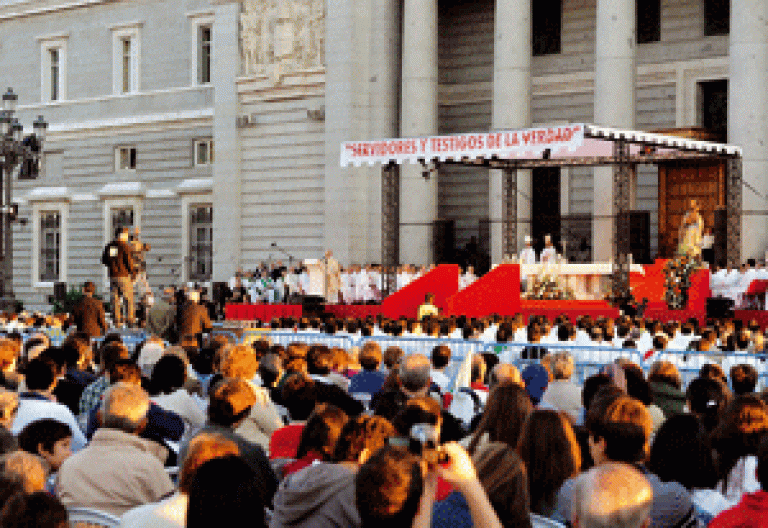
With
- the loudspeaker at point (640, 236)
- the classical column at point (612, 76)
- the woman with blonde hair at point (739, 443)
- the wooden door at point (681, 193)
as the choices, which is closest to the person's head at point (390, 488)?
the woman with blonde hair at point (739, 443)

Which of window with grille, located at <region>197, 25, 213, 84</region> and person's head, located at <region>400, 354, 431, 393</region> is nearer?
person's head, located at <region>400, 354, 431, 393</region>

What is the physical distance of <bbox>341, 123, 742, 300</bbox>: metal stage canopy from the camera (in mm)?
26500

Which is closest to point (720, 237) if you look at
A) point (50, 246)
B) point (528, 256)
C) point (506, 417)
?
point (528, 256)

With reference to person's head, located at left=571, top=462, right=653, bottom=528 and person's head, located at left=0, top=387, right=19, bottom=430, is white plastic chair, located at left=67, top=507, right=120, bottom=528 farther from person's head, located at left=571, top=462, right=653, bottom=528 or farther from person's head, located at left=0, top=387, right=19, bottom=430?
person's head, located at left=0, top=387, right=19, bottom=430

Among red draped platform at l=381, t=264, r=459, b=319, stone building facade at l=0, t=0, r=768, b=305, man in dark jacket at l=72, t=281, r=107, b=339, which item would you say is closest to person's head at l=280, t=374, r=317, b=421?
man in dark jacket at l=72, t=281, r=107, b=339

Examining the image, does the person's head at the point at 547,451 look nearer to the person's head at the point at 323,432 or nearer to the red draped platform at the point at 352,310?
the person's head at the point at 323,432

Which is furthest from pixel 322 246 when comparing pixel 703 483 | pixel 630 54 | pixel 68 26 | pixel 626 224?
pixel 703 483

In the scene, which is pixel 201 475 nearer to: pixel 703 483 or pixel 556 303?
pixel 703 483

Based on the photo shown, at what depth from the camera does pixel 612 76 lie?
35.6m

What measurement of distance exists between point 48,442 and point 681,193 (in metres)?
32.9

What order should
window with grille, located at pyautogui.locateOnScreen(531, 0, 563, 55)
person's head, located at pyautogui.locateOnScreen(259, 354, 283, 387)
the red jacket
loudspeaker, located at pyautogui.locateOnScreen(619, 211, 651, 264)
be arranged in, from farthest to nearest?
window with grille, located at pyautogui.locateOnScreen(531, 0, 563, 55), loudspeaker, located at pyautogui.locateOnScreen(619, 211, 651, 264), person's head, located at pyautogui.locateOnScreen(259, 354, 283, 387), the red jacket

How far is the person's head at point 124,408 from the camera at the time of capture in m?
7.31

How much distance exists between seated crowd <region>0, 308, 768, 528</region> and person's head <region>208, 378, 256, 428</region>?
0.5 inches

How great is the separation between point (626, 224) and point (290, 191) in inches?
710
